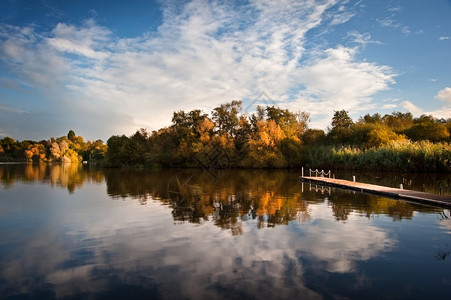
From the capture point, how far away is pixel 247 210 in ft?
41.0

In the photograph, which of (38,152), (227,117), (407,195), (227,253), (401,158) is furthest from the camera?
(38,152)

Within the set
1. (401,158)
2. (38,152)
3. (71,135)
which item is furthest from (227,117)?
(71,135)

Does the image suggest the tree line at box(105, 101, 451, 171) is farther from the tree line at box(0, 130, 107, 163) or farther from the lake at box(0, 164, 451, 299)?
the tree line at box(0, 130, 107, 163)

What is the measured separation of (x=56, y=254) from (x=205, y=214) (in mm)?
5692

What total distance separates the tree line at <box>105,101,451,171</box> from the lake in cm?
3007

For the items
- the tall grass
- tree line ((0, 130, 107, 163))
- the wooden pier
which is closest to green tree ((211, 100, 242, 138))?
the tall grass

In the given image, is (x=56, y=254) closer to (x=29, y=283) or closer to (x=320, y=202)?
(x=29, y=283)

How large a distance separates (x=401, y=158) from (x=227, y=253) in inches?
1328

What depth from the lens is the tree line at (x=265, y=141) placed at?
4672 cm

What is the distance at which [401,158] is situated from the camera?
112 feet

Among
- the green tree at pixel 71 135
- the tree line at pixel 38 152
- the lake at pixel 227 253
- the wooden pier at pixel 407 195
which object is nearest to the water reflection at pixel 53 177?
the lake at pixel 227 253

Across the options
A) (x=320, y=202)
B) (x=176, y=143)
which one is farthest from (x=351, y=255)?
(x=176, y=143)

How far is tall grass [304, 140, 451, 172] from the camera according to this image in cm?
3117

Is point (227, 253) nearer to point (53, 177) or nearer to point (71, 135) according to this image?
point (53, 177)
